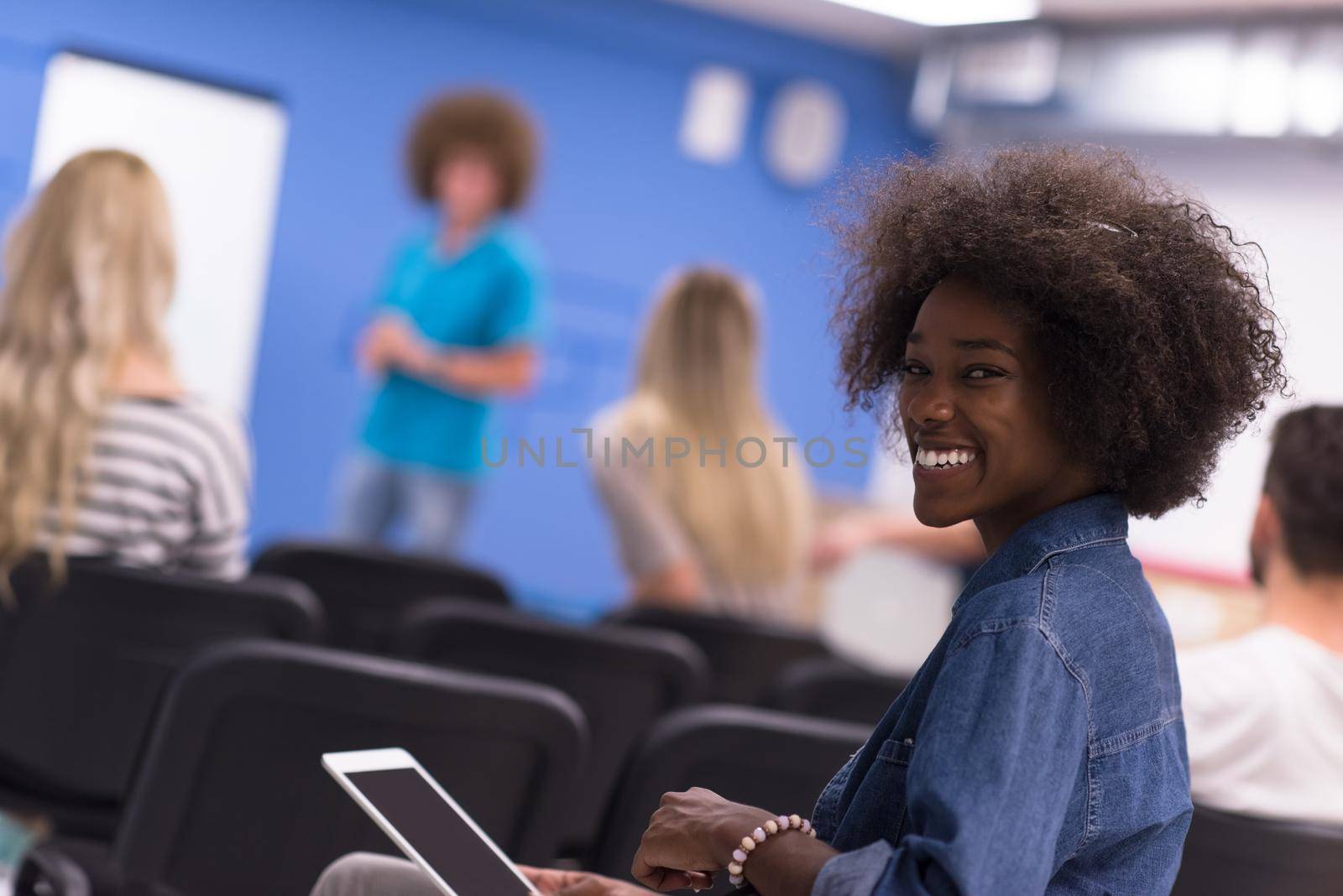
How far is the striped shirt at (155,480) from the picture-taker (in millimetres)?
2504

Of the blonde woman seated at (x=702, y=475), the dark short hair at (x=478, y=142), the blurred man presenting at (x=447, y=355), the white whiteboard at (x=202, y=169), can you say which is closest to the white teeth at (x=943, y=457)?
the blonde woman seated at (x=702, y=475)

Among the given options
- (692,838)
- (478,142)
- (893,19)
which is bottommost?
(692,838)

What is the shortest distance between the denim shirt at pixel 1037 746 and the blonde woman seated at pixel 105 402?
1.65 meters

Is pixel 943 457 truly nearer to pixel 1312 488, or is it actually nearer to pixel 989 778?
pixel 989 778

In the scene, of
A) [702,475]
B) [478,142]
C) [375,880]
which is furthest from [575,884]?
[478,142]

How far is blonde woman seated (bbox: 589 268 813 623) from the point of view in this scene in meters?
3.41

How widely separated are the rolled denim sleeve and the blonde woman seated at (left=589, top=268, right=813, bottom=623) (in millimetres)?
2329

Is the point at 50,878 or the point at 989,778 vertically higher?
the point at 989,778

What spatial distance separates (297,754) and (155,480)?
935 mm

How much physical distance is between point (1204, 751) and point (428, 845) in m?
0.93

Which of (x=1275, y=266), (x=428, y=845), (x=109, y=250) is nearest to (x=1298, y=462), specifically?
(x=428, y=845)

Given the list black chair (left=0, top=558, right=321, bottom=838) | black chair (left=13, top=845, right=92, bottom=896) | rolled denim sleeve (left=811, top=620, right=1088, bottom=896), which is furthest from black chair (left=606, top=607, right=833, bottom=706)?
rolled denim sleeve (left=811, top=620, right=1088, bottom=896)

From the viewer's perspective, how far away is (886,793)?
3.87ft

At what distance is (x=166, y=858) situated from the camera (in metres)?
1.74
